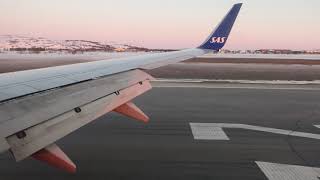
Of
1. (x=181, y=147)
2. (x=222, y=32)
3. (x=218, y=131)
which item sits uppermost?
(x=222, y=32)

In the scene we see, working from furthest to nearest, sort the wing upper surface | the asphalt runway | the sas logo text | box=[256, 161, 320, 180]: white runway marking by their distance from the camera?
the sas logo text
the asphalt runway
box=[256, 161, 320, 180]: white runway marking
the wing upper surface

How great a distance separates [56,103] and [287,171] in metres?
4.08

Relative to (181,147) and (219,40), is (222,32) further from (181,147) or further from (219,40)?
(181,147)

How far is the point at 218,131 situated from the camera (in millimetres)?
8680

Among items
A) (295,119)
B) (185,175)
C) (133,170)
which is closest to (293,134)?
(295,119)

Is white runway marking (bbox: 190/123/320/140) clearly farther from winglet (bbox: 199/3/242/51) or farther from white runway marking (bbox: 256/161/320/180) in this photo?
winglet (bbox: 199/3/242/51)

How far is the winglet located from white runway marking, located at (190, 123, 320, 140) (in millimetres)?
2734

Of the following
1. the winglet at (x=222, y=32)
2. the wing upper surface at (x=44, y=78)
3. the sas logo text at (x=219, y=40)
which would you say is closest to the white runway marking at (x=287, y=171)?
the wing upper surface at (x=44, y=78)

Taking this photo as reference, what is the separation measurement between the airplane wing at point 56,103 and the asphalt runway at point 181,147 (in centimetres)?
134

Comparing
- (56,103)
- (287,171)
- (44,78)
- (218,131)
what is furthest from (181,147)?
(56,103)

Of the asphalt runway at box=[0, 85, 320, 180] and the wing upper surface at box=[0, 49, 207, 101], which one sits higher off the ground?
the wing upper surface at box=[0, 49, 207, 101]

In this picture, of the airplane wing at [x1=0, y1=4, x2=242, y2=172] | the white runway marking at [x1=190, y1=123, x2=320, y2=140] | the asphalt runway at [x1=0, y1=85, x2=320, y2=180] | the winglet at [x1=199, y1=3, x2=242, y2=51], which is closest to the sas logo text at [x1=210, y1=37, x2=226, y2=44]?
the winglet at [x1=199, y1=3, x2=242, y2=51]

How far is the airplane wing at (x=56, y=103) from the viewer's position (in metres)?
2.81

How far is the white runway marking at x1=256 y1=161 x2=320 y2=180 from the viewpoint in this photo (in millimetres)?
5477
